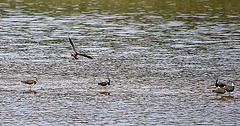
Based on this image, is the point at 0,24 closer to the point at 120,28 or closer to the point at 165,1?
the point at 120,28

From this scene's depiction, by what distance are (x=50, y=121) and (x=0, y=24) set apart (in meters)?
34.8

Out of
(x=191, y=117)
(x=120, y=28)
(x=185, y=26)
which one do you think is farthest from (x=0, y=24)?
(x=191, y=117)

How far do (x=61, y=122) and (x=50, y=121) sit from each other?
0.50 metres

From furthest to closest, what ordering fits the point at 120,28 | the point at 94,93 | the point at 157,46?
the point at 120,28 → the point at 157,46 → the point at 94,93

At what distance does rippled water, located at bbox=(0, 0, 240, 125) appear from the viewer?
75.0ft

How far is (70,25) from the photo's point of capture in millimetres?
53438

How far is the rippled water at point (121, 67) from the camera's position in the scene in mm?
22859

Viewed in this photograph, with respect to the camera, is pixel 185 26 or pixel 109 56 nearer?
pixel 109 56

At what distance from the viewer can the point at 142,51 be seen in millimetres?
38969

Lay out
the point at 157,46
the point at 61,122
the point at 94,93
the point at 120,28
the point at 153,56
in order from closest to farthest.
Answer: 1. the point at 61,122
2. the point at 94,93
3. the point at 153,56
4. the point at 157,46
5. the point at 120,28

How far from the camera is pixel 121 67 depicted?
108 feet

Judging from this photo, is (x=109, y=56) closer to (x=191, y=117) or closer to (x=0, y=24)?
(x=191, y=117)

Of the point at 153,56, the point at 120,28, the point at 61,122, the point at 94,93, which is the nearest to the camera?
the point at 61,122

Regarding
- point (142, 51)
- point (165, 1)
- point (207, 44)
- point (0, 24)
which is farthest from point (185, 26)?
point (165, 1)
